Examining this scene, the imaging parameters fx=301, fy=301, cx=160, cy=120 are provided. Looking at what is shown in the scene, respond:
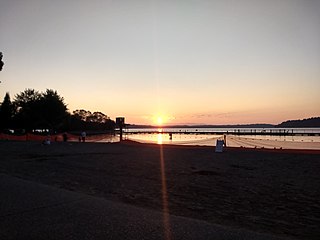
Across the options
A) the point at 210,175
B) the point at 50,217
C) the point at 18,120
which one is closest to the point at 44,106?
the point at 18,120

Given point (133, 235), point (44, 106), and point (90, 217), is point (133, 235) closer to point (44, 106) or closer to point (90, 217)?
point (90, 217)

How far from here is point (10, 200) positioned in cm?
649

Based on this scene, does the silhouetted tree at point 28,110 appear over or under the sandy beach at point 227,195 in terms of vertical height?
over

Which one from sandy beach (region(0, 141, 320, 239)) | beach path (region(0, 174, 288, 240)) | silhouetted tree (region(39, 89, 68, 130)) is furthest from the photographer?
silhouetted tree (region(39, 89, 68, 130))

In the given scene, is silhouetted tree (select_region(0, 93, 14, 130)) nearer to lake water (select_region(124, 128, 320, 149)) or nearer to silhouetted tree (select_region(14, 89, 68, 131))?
silhouetted tree (select_region(14, 89, 68, 131))

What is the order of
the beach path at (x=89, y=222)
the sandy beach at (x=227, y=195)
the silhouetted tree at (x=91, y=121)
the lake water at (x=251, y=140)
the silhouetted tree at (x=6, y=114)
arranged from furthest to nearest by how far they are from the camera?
the silhouetted tree at (x=91, y=121) < the silhouetted tree at (x=6, y=114) < the lake water at (x=251, y=140) < the sandy beach at (x=227, y=195) < the beach path at (x=89, y=222)

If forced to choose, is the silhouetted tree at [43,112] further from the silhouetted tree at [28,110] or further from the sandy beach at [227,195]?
the sandy beach at [227,195]

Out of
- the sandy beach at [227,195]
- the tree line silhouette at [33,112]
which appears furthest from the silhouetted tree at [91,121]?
the sandy beach at [227,195]

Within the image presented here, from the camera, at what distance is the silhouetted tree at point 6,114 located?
7631 cm

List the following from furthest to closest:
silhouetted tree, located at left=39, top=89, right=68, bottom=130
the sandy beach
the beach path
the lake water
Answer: silhouetted tree, located at left=39, top=89, right=68, bottom=130 → the lake water → the sandy beach → the beach path

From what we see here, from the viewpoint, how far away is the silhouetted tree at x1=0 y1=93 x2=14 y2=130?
76312mm

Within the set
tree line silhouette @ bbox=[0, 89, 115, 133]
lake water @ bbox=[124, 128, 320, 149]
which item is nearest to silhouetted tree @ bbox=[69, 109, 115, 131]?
lake water @ bbox=[124, 128, 320, 149]

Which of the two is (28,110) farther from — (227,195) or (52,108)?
(227,195)

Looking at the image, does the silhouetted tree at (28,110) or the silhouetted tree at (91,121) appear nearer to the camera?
the silhouetted tree at (28,110)
